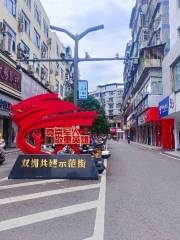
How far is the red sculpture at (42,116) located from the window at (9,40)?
68.6 ft

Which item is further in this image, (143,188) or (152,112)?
(152,112)

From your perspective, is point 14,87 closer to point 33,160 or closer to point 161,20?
point 161,20

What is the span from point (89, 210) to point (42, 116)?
20.2 ft

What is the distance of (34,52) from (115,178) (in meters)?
34.3

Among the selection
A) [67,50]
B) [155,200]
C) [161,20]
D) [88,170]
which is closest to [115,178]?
[88,170]

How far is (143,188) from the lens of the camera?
33.1 feet

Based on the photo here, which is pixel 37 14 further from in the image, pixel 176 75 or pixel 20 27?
pixel 176 75

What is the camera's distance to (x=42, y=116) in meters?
12.9

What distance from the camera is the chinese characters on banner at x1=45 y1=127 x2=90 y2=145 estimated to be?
13469mm

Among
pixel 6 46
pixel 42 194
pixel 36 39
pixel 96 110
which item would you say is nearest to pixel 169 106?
pixel 96 110

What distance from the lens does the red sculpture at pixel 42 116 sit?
1277 cm

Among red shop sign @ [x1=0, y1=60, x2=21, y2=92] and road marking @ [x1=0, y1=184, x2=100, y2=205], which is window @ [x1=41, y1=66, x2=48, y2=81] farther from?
road marking @ [x1=0, y1=184, x2=100, y2=205]

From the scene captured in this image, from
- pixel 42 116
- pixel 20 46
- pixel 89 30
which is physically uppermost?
pixel 20 46

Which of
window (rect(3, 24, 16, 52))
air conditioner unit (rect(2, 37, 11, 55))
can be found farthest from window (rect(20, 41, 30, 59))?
air conditioner unit (rect(2, 37, 11, 55))
